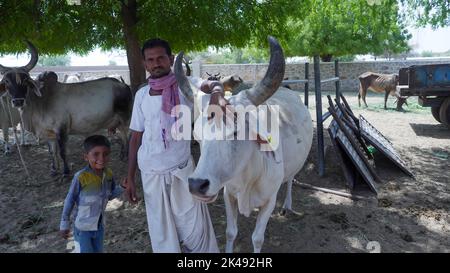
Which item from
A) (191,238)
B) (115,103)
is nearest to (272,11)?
(115,103)

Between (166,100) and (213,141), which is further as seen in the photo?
(166,100)

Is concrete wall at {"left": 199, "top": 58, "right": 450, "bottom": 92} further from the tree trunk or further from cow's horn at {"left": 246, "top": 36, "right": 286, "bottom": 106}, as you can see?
cow's horn at {"left": 246, "top": 36, "right": 286, "bottom": 106}

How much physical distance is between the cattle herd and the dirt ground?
1.56 ft

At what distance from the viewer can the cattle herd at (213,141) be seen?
2.44 m

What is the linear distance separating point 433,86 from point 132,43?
7531 mm

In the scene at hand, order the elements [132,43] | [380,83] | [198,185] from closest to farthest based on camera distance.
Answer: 1. [198,185]
2. [132,43]
3. [380,83]

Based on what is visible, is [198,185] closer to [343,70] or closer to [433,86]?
[433,86]

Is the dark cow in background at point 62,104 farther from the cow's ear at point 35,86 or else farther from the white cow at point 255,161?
the white cow at point 255,161

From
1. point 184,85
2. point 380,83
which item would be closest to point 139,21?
point 184,85

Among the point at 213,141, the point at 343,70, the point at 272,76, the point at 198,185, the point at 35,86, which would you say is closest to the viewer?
the point at 198,185

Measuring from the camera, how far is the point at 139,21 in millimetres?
5836
